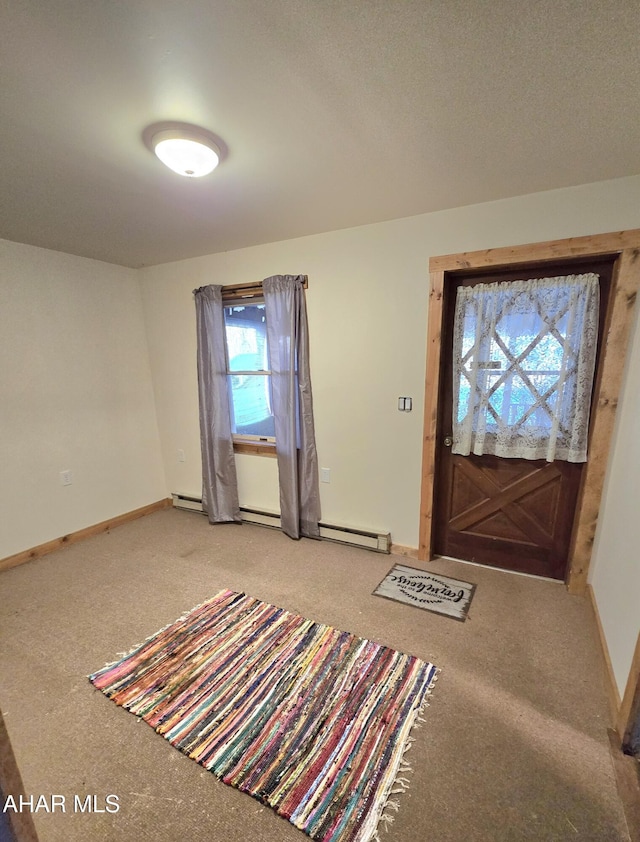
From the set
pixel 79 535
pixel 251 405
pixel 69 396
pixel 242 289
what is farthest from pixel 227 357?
pixel 79 535

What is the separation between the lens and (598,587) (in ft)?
6.38

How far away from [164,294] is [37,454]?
1.73 metres

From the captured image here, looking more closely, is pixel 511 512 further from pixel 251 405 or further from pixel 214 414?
pixel 214 414

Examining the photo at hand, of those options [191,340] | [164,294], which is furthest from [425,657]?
[164,294]

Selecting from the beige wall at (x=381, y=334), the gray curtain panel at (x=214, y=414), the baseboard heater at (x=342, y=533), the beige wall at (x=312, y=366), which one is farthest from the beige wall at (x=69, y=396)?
the baseboard heater at (x=342, y=533)

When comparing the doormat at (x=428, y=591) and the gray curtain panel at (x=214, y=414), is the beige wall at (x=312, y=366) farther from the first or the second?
the doormat at (x=428, y=591)

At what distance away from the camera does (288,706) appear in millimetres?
1478

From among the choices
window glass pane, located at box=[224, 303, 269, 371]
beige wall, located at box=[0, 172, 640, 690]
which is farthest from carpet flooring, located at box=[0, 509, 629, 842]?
window glass pane, located at box=[224, 303, 269, 371]

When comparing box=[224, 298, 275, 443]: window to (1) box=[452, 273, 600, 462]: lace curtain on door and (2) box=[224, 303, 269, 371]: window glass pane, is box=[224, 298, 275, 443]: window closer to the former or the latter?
(2) box=[224, 303, 269, 371]: window glass pane

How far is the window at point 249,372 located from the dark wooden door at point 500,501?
144cm

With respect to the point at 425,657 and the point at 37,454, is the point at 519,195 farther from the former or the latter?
the point at 37,454

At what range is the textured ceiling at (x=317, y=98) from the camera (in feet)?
3.03

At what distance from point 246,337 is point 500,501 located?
2.39 metres

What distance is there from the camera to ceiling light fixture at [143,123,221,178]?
1350mm
